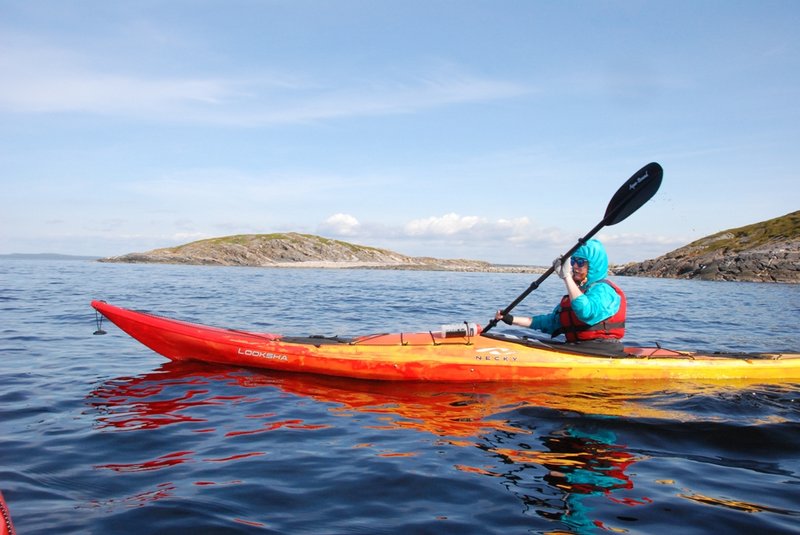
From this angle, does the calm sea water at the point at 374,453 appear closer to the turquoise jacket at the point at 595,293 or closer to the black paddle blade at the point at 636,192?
the turquoise jacket at the point at 595,293

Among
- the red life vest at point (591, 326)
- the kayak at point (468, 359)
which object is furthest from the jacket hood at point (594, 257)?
the kayak at point (468, 359)

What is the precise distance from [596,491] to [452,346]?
12.0 ft

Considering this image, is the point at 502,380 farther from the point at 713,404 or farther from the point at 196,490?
the point at 196,490

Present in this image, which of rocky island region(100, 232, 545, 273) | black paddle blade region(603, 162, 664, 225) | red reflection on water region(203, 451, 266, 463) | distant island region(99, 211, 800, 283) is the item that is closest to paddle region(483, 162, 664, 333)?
black paddle blade region(603, 162, 664, 225)

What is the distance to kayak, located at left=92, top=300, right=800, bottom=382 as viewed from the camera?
750 centimetres

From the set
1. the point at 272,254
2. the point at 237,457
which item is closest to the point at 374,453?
the point at 237,457

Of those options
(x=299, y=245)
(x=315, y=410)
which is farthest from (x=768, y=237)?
(x=315, y=410)

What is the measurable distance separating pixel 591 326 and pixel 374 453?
13.4 ft

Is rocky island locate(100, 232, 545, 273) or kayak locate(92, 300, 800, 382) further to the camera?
rocky island locate(100, 232, 545, 273)

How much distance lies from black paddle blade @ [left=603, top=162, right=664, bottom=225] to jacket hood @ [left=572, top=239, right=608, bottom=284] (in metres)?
0.81

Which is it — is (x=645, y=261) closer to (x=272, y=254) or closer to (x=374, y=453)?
(x=272, y=254)

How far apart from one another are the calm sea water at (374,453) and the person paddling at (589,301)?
0.82m

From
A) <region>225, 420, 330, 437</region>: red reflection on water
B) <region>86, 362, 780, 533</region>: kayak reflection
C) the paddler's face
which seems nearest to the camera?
<region>86, 362, 780, 533</region>: kayak reflection

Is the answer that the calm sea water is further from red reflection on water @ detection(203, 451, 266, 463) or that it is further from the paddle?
the paddle
